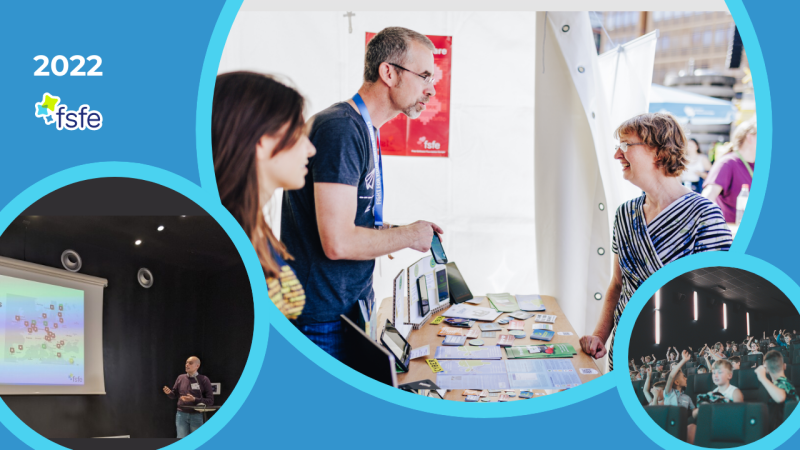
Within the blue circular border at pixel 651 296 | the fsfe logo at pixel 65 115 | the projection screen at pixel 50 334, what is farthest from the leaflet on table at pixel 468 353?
the fsfe logo at pixel 65 115

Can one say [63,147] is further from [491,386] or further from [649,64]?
[649,64]

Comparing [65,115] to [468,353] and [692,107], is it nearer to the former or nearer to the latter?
[468,353]

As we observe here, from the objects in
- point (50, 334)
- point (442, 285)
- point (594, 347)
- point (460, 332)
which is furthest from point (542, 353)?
point (50, 334)

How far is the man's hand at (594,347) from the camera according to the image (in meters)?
1.44

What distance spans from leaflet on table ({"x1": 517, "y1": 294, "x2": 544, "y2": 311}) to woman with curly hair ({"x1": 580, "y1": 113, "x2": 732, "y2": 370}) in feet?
1.66

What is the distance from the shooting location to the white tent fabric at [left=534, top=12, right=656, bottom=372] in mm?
1672

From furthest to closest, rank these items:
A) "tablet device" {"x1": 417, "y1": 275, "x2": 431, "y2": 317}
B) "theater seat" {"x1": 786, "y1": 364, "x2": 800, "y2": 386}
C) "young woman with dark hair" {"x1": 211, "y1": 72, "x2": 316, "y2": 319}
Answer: "tablet device" {"x1": 417, "y1": 275, "x2": 431, "y2": 317} < "young woman with dark hair" {"x1": 211, "y1": 72, "x2": 316, "y2": 319} < "theater seat" {"x1": 786, "y1": 364, "x2": 800, "y2": 386}

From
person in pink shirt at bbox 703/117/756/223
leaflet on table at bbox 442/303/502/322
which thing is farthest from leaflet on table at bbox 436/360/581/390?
person in pink shirt at bbox 703/117/756/223

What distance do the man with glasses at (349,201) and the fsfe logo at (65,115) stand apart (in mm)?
417

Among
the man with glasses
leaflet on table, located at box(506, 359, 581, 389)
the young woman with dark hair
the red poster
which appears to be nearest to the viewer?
the young woman with dark hair

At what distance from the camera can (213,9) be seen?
862 millimetres

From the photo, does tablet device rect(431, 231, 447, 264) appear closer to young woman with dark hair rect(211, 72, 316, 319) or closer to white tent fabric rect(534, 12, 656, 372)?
young woman with dark hair rect(211, 72, 316, 319)

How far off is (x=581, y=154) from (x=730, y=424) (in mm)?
1117

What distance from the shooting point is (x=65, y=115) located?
2.86 feet
